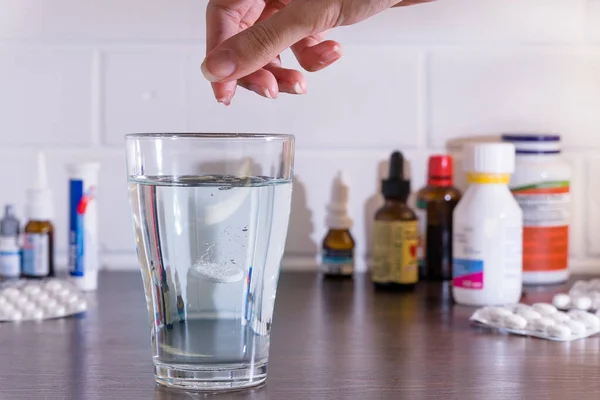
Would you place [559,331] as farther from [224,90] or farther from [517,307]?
[224,90]

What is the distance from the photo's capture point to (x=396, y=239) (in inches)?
41.7

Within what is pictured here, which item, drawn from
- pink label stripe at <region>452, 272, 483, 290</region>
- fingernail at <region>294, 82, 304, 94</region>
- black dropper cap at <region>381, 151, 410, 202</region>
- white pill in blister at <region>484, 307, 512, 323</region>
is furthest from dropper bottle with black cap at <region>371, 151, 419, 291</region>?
fingernail at <region>294, 82, 304, 94</region>

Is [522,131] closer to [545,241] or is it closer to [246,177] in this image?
[545,241]

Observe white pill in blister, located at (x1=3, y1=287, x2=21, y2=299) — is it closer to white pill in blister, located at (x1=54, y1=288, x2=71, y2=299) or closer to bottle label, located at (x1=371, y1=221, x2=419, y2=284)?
white pill in blister, located at (x1=54, y1=288, x2=71, y2=299)

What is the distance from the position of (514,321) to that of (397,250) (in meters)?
0.25

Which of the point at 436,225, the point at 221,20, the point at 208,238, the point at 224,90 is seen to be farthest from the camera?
the point at 436,225

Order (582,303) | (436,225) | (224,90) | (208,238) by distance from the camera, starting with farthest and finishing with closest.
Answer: (436,225) → (582,303) → (224,90) → (208,238)

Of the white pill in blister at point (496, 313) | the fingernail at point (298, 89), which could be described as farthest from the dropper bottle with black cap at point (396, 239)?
the fingernail at point (298, 89)

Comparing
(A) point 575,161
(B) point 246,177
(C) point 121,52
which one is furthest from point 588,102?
(B) point 246,177

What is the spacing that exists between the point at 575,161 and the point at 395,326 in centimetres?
47

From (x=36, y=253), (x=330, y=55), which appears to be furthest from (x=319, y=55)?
(x=36, y=253)

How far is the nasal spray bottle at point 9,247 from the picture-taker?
1.08 metres

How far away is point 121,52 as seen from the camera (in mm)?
1198

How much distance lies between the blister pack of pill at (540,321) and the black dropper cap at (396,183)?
0.76 ft
